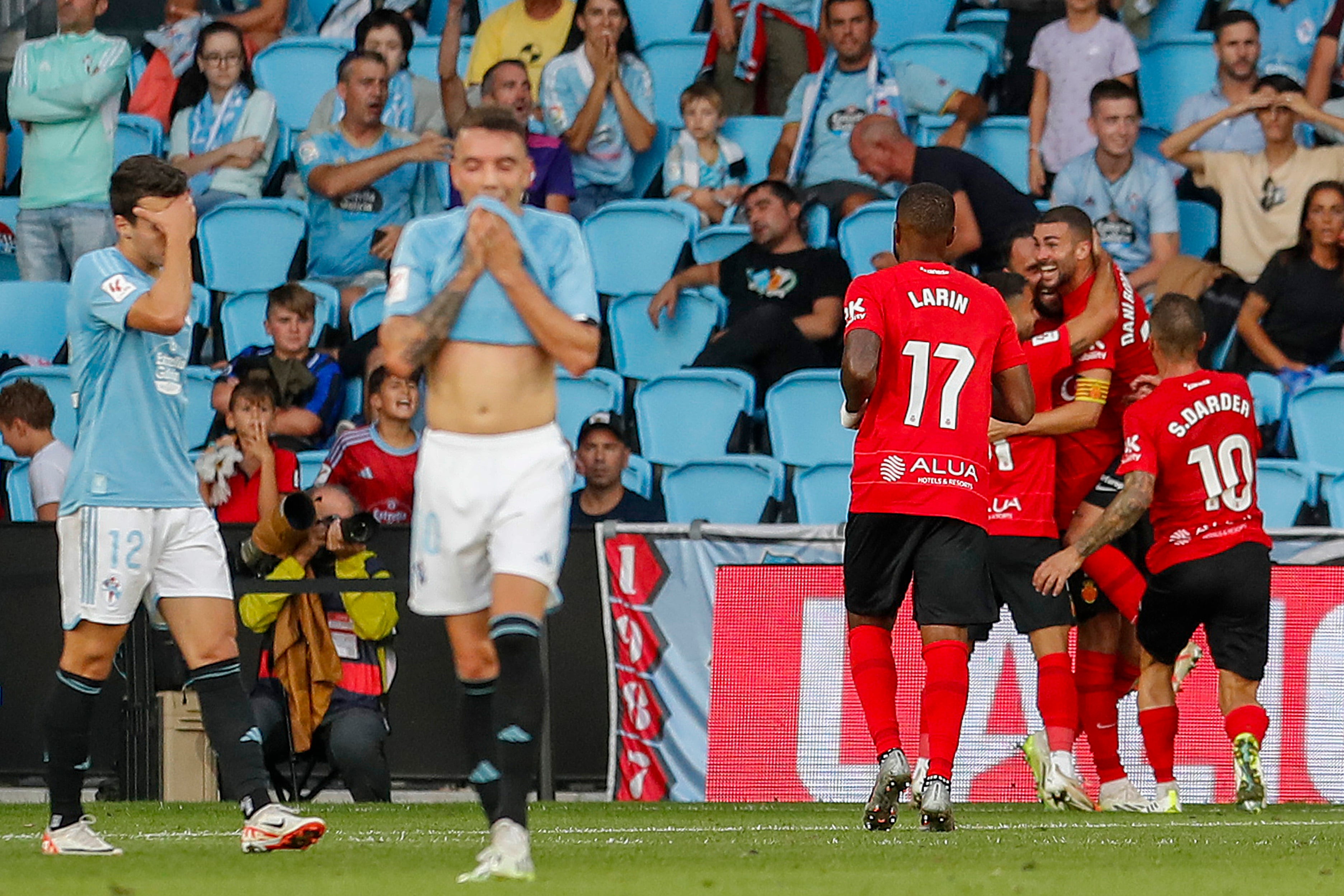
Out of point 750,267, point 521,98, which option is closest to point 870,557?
point 750,267

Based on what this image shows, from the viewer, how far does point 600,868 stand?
476 cm

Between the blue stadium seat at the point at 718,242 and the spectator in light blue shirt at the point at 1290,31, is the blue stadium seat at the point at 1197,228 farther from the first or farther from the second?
the blue stadium seat at the point at 718,242

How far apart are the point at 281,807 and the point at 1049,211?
4.10 m

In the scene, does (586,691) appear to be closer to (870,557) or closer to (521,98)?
(870,557)

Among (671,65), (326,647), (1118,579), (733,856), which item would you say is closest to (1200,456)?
(1118,579)

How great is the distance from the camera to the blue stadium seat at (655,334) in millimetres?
11625

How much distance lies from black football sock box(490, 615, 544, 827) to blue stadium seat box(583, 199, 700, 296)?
747cm

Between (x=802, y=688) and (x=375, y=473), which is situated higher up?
(x=375, y=473)

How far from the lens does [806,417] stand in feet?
35.6

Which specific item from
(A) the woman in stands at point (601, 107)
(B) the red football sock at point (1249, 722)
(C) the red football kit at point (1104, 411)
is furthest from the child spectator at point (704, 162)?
(B) the red football sock at point (1249, 722)

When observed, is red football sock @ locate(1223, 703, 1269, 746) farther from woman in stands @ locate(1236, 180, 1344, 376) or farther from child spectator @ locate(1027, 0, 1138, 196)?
child spectator @ locate(1027, 0, 1138, 196)

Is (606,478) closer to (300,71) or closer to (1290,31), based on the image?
(300,71)

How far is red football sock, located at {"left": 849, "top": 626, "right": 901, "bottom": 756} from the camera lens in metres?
6.21

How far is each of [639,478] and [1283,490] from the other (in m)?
3.51
